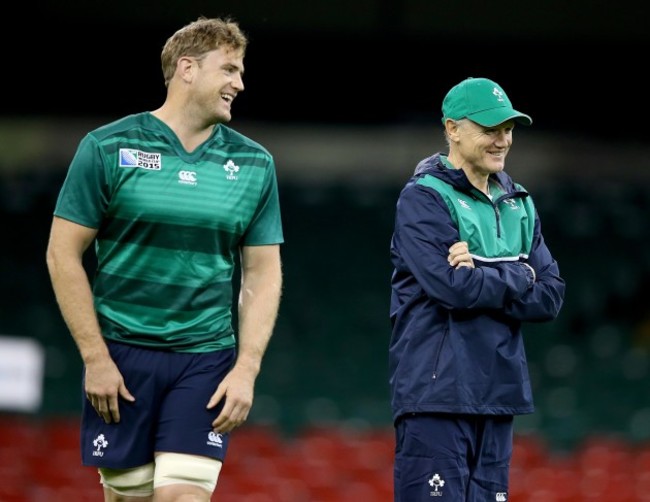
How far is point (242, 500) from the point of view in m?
8.80

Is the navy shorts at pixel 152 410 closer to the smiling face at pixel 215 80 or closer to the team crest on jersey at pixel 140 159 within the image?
the team crest on jersey at pixel 140 159

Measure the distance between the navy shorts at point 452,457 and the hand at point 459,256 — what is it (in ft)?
1.50

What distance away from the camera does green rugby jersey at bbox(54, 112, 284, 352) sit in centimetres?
411

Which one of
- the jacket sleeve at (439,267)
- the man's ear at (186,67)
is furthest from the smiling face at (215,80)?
the jacket sleeve at (439,267)

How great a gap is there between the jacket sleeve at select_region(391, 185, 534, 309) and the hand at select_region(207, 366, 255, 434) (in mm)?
599

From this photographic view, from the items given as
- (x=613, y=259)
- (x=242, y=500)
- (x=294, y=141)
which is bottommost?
(x=242, y=500)

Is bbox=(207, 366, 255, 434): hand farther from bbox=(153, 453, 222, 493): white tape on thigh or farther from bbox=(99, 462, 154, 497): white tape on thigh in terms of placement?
bbox=(99, 462, 154, 497): white tape on thigh

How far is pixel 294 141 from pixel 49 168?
301 cm

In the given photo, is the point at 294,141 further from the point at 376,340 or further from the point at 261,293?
the point at 261,293

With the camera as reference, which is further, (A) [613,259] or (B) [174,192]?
(A) [613,259]

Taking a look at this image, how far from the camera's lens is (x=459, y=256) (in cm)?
417

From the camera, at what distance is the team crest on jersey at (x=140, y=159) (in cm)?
412

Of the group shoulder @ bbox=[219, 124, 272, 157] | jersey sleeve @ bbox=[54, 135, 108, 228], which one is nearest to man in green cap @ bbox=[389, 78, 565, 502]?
shoulder @ bbox=[219, 124, 272, 157]

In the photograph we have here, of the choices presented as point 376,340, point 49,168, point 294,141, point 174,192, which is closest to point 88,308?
point 174,192
